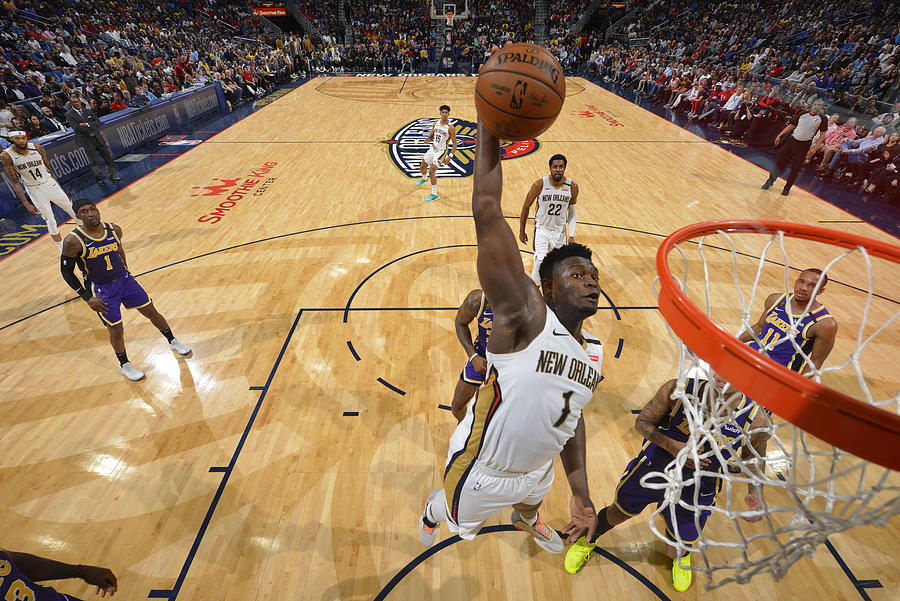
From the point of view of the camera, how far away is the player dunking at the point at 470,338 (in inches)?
133

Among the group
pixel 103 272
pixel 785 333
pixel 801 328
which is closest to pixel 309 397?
pixel 103 272

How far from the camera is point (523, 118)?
6.13 ft

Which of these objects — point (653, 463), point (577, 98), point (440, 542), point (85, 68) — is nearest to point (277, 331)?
point (440, 542)

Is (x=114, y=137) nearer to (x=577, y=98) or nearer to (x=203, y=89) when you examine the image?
(x=203, y=89)

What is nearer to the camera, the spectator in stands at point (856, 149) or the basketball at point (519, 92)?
the basketball at point (519, 92)

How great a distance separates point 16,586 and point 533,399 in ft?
8.19

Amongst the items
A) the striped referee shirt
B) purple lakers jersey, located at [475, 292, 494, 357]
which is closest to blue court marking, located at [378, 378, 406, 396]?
purple lakers jersey, located at [475, 292, 494, 357]

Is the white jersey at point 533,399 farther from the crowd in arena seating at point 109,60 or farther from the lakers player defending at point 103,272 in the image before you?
the crowd in arena seating at point 109,60

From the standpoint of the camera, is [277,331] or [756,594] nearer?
[756,594]

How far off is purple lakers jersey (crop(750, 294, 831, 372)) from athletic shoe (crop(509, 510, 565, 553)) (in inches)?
78.2

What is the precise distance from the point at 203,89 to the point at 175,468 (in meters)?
15.6

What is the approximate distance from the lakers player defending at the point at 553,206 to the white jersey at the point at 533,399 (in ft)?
9.80

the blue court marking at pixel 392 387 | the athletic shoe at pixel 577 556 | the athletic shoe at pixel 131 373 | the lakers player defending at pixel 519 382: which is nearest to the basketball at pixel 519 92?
the lakers player defending at pixel 519 382

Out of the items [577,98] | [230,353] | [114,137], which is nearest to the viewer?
[230,353]
